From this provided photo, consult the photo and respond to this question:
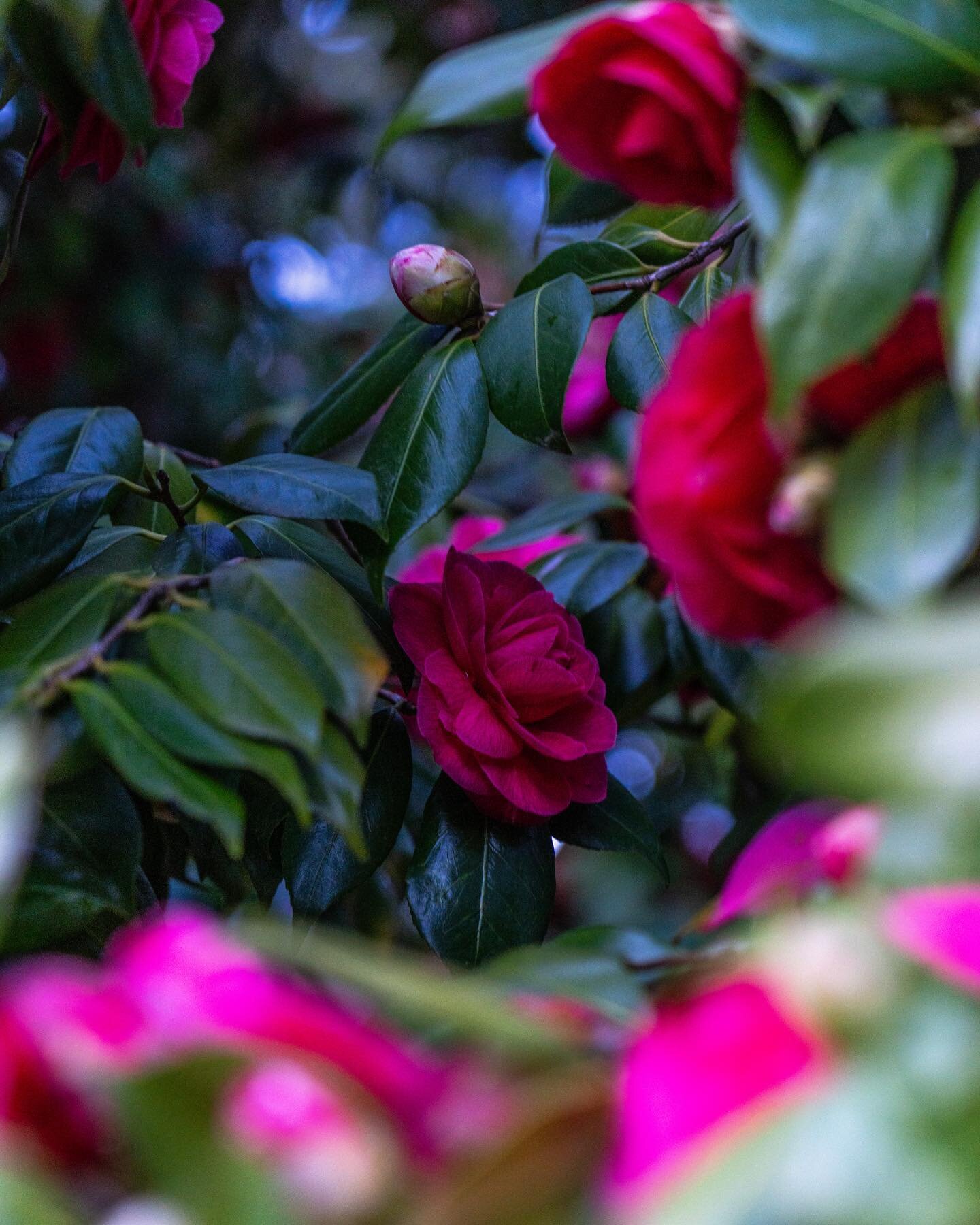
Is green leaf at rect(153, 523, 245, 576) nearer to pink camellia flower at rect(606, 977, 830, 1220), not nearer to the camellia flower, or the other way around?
the camellia flower

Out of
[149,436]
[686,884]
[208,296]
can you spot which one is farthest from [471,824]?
[208,296]

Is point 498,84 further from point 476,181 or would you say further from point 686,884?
point 476,181

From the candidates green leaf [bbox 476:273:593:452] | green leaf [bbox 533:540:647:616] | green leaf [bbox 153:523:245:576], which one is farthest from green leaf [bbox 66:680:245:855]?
green leaf [bbox 533:540:647:616]

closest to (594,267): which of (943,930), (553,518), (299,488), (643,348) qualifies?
(643,348)

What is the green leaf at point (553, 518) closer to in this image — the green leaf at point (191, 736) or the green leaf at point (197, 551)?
the green leaf at point (197, 551)

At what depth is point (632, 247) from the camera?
0.67 m

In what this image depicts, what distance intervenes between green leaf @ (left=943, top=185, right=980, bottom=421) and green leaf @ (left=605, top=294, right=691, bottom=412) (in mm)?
243

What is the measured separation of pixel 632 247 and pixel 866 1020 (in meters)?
0.50

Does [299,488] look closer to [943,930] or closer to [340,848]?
[340,848]

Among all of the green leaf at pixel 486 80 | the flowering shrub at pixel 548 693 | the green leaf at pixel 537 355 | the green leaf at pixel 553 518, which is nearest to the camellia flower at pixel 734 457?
the flowering shrub at pixel 548 693

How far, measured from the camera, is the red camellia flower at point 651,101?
0.40 metres

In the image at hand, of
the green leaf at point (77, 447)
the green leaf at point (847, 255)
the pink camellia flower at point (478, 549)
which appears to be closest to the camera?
the green leaf at point (847, 255)

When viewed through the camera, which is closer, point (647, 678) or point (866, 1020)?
point (866, 1020)

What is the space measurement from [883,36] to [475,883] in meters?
0.39
